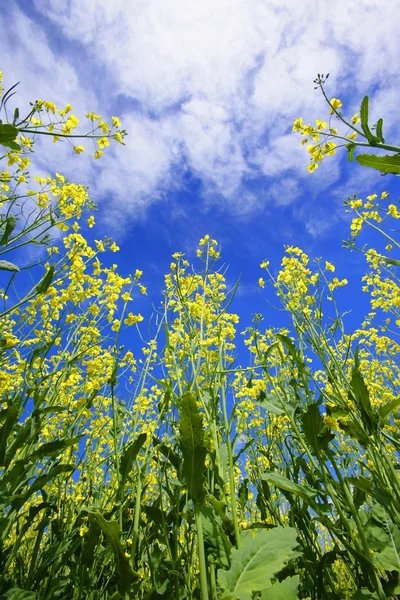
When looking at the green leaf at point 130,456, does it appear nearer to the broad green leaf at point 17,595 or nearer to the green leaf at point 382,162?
→ the broad green leaf at point 17,595

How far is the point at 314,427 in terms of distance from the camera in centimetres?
135

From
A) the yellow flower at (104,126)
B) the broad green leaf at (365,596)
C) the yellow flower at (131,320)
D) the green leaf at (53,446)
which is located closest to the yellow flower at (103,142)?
the yellow flower at (104,126)

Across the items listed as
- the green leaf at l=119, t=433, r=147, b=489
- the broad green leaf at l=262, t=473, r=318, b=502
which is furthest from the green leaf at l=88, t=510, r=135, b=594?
the broad green leaf at l=262, t=473, r=318, b=502

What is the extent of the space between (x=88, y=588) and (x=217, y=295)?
67.3 inches

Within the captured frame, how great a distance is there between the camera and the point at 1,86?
2252 mm

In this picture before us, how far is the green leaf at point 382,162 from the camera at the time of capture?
4.19ft

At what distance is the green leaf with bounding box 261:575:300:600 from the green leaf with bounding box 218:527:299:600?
0.15ft

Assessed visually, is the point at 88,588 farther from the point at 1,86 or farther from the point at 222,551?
the point at 1,86

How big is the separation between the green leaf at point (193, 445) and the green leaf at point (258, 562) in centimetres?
21

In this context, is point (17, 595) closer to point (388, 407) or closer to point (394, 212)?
point (388, 407)

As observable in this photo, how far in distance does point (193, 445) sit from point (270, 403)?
0.63m

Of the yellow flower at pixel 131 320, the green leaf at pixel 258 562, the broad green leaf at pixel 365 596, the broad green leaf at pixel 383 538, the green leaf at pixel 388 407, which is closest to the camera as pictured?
the green leaf at pixel 258 562

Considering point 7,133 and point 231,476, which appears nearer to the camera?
point 7,133

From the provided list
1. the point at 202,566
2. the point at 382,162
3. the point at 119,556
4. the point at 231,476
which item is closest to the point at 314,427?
the point at 231,476
